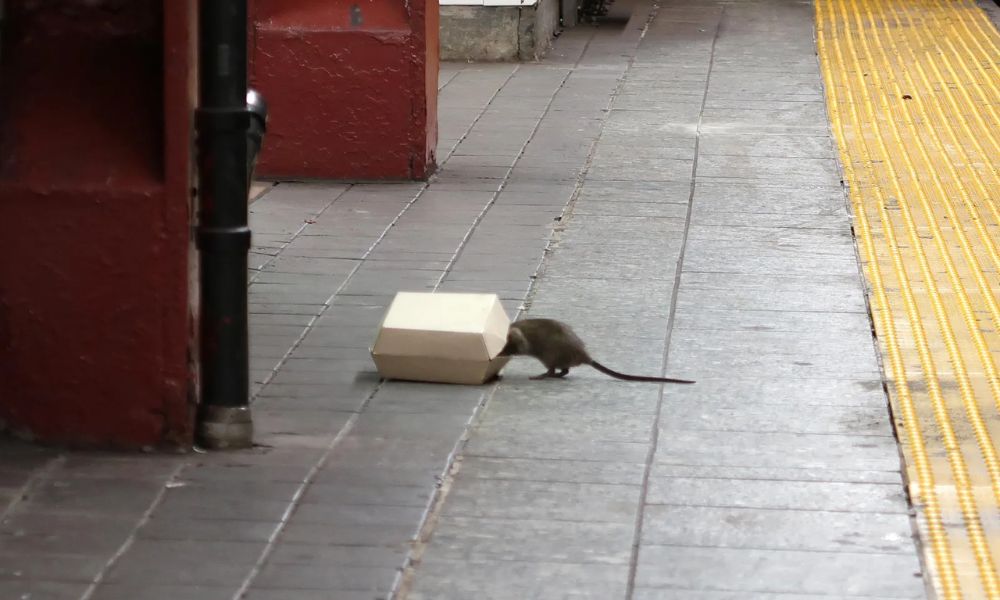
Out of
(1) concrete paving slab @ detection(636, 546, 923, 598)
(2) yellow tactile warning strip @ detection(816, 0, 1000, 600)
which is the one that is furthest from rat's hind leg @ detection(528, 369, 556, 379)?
(1) concrete paving slab @ detection(636, 546, 923, 598)

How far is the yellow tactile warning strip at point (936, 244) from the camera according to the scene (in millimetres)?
5078

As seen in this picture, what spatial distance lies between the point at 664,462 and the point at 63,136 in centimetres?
216

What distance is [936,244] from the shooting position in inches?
343

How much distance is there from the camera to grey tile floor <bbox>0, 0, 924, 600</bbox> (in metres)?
4.47

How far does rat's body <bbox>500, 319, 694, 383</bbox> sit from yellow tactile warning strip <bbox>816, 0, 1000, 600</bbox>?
1.06 metres

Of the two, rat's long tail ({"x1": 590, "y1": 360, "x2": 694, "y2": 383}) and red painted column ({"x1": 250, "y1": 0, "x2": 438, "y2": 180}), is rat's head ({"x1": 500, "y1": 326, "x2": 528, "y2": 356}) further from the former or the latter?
red painted column ({"x1": 250, "y1": 0, "x2": 438, "y2": 180})

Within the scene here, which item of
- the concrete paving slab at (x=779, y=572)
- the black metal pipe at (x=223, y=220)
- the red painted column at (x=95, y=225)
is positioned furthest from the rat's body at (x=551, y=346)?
the concrete paving slab at (x=779, y=572)

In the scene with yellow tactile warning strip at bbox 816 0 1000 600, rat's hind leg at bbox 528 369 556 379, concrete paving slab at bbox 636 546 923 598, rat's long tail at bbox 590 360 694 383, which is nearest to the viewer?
concrete paving slab at bbox 636 546 923 598

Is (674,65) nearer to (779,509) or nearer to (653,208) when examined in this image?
(653,208)

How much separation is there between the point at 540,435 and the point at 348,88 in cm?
482

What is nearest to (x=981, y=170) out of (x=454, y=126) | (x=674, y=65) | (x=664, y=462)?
(x=454, y=126)

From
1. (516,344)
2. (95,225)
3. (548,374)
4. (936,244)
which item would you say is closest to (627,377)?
(548,374)

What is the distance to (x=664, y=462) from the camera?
5348mm

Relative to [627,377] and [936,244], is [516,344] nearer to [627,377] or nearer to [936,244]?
[627,377]
